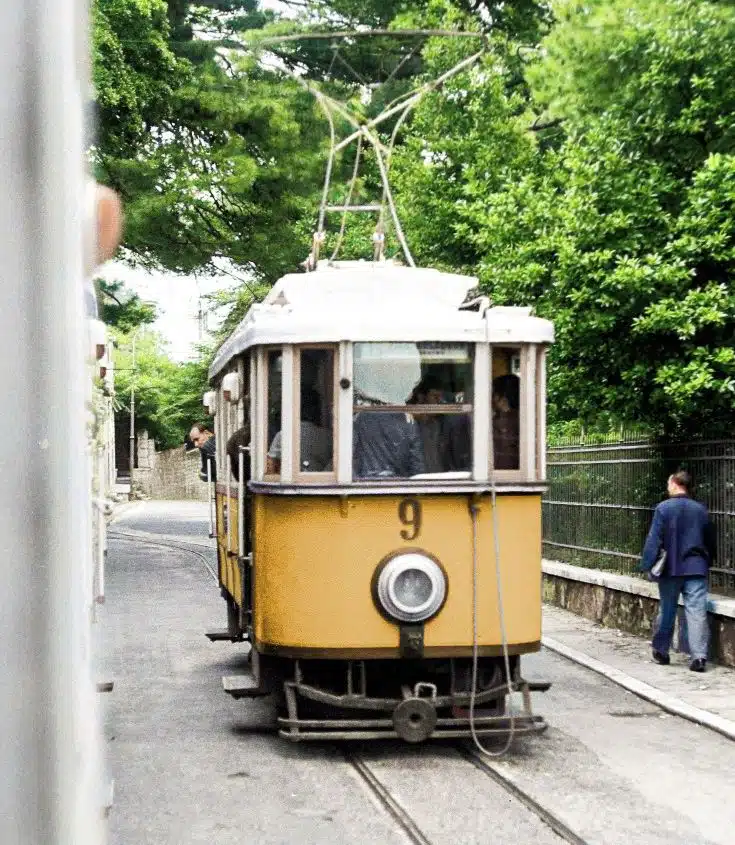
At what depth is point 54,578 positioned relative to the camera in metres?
1.05

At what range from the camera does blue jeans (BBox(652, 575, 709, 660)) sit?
12.4 meters

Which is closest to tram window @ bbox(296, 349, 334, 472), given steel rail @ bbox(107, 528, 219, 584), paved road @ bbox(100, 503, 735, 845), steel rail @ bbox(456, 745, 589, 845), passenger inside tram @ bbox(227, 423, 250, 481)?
passenger inside tram @ bbox(227, 423, 250, 481)

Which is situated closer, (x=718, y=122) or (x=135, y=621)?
(x=718, y=122)

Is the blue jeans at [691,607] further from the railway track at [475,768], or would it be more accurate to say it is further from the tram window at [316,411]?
the tram window at [316,411]

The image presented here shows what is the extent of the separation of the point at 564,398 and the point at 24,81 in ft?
48.1

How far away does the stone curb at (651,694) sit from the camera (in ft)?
32.2

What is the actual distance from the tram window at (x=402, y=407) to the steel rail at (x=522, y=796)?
5.60 ft

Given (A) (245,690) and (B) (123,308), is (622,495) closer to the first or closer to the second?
(A) (245,690)

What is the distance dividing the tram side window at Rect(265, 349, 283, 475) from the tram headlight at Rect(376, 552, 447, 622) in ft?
3.14

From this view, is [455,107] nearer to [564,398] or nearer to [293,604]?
[564,398]

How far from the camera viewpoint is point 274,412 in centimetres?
918

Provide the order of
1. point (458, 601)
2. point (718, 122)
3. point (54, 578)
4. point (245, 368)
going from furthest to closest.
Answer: point (718, 122), point (245, 368), point (458, 601), point (54, 578)

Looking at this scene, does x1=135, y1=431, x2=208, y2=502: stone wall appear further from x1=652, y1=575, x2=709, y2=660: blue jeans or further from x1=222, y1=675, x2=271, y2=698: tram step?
x1=222, y1=675, x2=271, y2=698: tram step

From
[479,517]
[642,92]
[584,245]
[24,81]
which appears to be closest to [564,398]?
[584,245]
